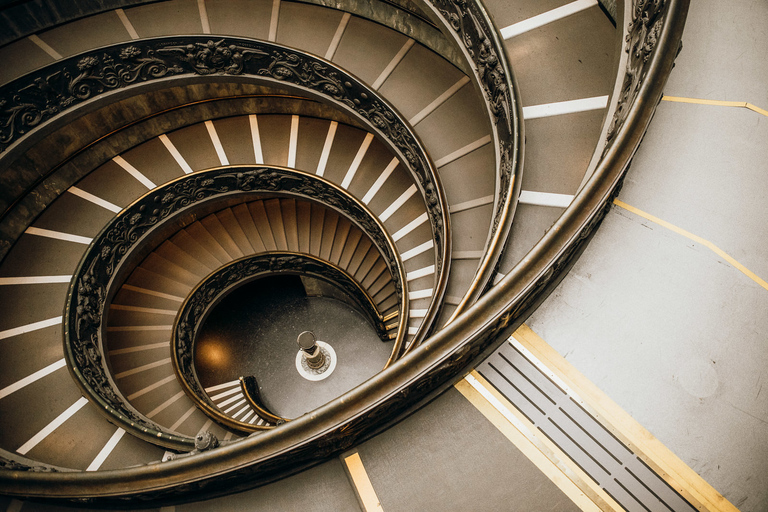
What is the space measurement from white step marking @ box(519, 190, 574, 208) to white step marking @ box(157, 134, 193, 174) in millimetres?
6636

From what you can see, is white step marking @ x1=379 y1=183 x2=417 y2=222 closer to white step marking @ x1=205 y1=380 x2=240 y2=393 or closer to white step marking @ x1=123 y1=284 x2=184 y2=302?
white step marking @ x1=123 y1=284 x2=184 y2=302

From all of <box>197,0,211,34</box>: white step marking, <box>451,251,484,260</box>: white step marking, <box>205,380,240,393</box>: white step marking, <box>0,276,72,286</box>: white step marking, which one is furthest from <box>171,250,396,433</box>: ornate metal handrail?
<box>197,0,211,34</box>: white step marking

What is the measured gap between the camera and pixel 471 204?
17.2ft

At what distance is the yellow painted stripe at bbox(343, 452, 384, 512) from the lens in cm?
228

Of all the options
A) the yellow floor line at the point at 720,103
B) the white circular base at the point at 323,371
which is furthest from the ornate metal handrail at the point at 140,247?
the yellow floor line at the point at 720,103

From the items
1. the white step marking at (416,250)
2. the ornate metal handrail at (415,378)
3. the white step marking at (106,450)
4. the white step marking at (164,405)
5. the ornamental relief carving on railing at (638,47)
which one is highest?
the white step marking at (164,405)

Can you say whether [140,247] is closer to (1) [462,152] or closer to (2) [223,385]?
(2) [223,385]

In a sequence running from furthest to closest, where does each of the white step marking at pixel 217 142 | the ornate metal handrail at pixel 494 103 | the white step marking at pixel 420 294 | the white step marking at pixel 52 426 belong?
the white step marking at pixel 217 142 < the white step marking at pixel 420 294 < the white step marking at pixel 52 426 < the ornate metal handrail at pixel 494 103

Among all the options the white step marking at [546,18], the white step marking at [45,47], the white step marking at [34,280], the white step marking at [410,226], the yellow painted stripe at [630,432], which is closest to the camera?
the yellow painted stripe at [630,432]

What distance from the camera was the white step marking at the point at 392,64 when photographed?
20.8 ft

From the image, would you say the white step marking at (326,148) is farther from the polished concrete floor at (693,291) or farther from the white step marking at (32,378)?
the polished concrete floor at (693,291)

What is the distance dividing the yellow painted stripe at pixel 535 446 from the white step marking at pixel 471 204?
10.2 feet

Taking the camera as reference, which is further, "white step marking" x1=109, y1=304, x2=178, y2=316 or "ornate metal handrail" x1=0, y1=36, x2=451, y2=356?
"white step marking" x1=109, y1=304, x2=178, y2=316

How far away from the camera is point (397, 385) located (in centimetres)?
213
